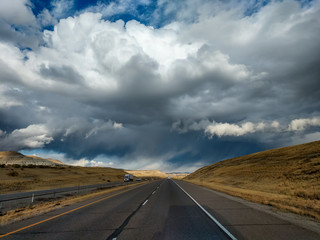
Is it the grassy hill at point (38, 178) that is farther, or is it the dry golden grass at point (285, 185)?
the grassy hill at point (38, 178)

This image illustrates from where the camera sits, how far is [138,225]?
768 centimetres

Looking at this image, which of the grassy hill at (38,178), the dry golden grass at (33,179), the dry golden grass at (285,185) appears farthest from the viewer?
the grassy hill at (38,178)

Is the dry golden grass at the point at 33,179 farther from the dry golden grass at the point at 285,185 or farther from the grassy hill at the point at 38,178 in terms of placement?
the dry golden grass at the point at 285,185

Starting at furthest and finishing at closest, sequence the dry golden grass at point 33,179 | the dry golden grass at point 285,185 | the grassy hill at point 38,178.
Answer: the grassy hill at point 38,178 → the dry golden grass at point 33,179 → the dry golden grass at point 285,185

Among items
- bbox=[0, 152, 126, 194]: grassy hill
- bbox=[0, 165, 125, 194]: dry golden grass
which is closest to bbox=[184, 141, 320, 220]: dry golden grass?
bbox=[0, 165, 125, 194]: dry golden grass

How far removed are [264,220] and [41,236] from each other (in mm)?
7908

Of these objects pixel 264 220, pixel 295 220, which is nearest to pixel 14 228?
pixel 264 220

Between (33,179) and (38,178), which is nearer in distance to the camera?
(33,179)

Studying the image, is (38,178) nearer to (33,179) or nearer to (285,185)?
(33,179)

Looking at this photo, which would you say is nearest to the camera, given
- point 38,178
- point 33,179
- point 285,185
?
point 285,185

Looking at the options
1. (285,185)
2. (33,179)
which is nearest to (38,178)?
(33,179)

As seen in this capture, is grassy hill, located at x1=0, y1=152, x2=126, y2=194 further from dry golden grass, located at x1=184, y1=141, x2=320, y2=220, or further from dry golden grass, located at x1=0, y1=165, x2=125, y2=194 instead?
dry golden grass, located at x1=184, y1=141, x2=320, y2=220

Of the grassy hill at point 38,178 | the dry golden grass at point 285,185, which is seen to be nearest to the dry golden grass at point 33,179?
the grassy hill at point 38,178

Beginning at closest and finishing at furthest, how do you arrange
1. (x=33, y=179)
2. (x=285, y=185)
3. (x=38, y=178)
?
(x=285, y=185), (x=33, y=179), (x=38, y=178)
